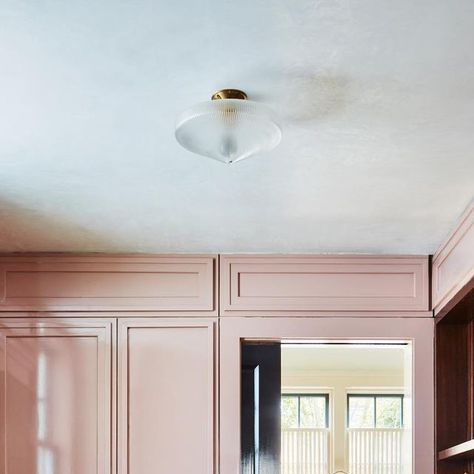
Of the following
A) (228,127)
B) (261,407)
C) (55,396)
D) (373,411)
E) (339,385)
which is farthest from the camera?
(373,411)

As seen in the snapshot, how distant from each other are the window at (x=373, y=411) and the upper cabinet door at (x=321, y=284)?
4175 millimetres

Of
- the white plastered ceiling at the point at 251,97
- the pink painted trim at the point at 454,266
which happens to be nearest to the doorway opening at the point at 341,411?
the pink painted trim at the point at 454,266

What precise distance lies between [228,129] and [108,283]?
1.77 metres

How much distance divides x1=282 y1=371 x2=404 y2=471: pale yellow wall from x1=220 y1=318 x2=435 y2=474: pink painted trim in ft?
13.0

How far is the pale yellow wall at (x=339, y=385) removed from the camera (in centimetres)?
799

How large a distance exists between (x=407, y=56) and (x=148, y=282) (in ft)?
6.99

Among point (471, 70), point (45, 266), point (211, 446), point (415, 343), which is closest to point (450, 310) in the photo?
point (415, 343)

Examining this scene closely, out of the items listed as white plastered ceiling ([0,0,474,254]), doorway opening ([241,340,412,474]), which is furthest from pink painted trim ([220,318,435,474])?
doorway opening ([241,340,412,474])

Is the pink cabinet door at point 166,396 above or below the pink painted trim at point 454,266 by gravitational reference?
below

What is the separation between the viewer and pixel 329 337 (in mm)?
4102

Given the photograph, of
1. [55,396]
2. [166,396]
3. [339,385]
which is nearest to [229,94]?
[166,396]

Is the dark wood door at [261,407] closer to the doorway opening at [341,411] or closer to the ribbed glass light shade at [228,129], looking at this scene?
the ribbed glass light shade at [228,129]

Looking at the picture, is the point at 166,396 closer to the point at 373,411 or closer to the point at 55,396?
the point at 55,396

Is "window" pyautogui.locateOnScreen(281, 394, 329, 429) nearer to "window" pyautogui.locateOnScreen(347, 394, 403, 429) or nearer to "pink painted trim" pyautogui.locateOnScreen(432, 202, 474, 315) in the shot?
"window" pyautogui.locateOnScreen(347, 394, 403, 429)
